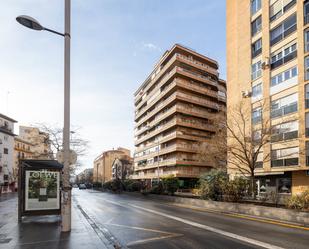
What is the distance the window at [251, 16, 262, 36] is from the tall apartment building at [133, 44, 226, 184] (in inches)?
949

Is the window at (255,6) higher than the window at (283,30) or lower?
higher

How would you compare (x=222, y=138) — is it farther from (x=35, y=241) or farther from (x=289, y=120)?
(x=35, y=241)

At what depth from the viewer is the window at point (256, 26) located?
130ft

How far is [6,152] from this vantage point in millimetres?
72812

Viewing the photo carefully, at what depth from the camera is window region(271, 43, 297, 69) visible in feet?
111

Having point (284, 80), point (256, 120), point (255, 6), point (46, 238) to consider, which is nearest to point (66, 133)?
point (46, 238)

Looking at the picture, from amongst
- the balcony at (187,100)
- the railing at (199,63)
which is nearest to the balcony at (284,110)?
the balcony at (187,100)

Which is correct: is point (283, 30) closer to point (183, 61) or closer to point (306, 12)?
point (306, 12)

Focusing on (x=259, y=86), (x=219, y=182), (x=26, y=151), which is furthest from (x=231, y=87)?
(x=26, y=151)

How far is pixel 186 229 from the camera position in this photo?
38.9ft

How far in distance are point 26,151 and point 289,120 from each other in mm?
79017

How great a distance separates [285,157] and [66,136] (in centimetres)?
2813

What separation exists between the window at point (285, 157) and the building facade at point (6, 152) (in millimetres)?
52643

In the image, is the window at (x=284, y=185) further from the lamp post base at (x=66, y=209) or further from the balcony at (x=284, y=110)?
the lamp post base at (x=66, y=209)
